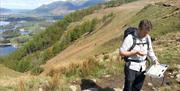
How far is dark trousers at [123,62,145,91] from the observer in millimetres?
8625

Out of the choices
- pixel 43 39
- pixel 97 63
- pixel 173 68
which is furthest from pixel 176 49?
pixel 43 39

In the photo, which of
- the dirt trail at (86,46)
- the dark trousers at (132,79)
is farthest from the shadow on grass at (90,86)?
the dirt trail at (86,46)

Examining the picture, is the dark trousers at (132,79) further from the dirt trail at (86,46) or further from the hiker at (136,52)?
the dirt trail at (86,46)

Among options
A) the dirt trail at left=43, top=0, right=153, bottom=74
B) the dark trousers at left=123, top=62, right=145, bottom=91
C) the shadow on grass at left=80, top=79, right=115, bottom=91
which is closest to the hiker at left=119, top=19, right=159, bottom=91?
the dark trousers at left=123, top=62, right=145, bottom=91

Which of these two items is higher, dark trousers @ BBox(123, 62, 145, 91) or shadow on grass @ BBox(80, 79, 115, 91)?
dark trousers @ BBox(123, 62, 145, 91)

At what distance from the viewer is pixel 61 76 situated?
38.4ft

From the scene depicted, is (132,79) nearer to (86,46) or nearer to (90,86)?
(90,86)

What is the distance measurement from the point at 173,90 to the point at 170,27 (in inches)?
836

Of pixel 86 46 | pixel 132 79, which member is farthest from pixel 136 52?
pixel 86 46

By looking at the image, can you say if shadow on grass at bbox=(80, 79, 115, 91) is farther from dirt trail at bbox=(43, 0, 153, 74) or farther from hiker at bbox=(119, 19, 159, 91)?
dirt trail at bbox=(43, 0, 153, 74)

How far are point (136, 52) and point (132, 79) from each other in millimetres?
710

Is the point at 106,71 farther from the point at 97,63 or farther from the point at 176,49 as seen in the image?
the point at 176,49

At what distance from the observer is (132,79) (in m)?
8.67

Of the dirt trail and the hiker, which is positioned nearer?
the hiker
